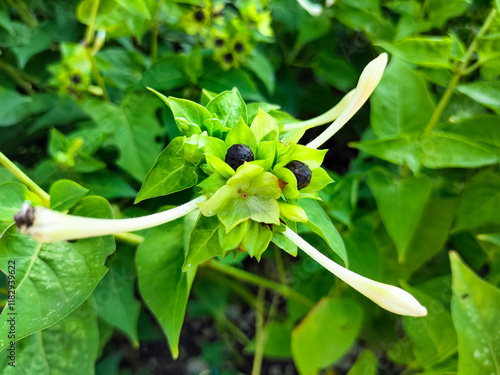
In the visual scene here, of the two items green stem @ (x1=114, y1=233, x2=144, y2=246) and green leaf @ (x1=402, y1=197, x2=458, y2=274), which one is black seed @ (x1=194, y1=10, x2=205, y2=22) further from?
green leaf @ (x1=402, y1=197, x2=458, y2=274)

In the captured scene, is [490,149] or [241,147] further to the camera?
[490,149]

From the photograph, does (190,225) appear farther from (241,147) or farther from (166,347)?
(166,347)

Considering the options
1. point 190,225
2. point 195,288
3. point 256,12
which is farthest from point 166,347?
point 256,12

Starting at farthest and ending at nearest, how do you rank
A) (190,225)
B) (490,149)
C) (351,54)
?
(351,54), (490,149), (190,225)

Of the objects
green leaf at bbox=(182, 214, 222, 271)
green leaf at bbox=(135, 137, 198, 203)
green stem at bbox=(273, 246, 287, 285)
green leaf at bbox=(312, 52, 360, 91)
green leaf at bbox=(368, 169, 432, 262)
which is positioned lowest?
green stem at bbox=(273, 246, 287, 285)

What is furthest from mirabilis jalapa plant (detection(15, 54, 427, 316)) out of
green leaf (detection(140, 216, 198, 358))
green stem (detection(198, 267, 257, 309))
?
green stem (detection(198, 267, 257, 309))

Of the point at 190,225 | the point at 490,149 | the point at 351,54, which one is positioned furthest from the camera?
the point at 351,54

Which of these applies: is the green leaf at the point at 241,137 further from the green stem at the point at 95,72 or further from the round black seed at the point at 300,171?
the green stem at the point at 95,72
